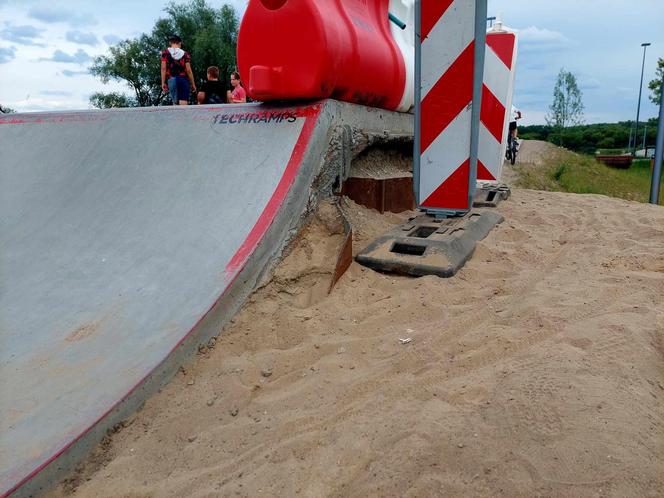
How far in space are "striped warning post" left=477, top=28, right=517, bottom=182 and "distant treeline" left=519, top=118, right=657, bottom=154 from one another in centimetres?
4088

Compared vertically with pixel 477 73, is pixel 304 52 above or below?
above

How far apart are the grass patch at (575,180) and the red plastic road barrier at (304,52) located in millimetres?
8145

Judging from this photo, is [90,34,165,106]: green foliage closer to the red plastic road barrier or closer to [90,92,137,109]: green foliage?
[90,92,137,109]: green foliage

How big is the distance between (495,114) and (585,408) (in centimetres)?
368

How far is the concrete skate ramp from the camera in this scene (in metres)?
1.88

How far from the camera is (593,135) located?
50.1 meters

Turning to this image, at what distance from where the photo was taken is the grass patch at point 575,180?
37.9 feet

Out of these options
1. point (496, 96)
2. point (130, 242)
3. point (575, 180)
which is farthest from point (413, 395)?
point (575, 180)

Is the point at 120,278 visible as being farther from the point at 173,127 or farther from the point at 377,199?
the point at 377,199

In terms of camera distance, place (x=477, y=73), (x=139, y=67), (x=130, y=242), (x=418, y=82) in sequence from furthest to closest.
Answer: (x=139, y=67)
(x=418, y=82)
(x=477, y=73)
(x=130, y=242)

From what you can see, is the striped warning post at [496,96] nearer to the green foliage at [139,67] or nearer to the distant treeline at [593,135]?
the green foliage at [139,67]

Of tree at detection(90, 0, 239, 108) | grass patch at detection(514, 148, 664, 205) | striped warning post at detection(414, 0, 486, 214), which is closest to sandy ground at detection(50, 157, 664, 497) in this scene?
striped warning post at detection(414, 0, 486, 214)

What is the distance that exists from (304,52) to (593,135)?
54820mm

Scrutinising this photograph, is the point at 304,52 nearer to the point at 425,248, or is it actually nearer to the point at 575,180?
the point at 425,248
